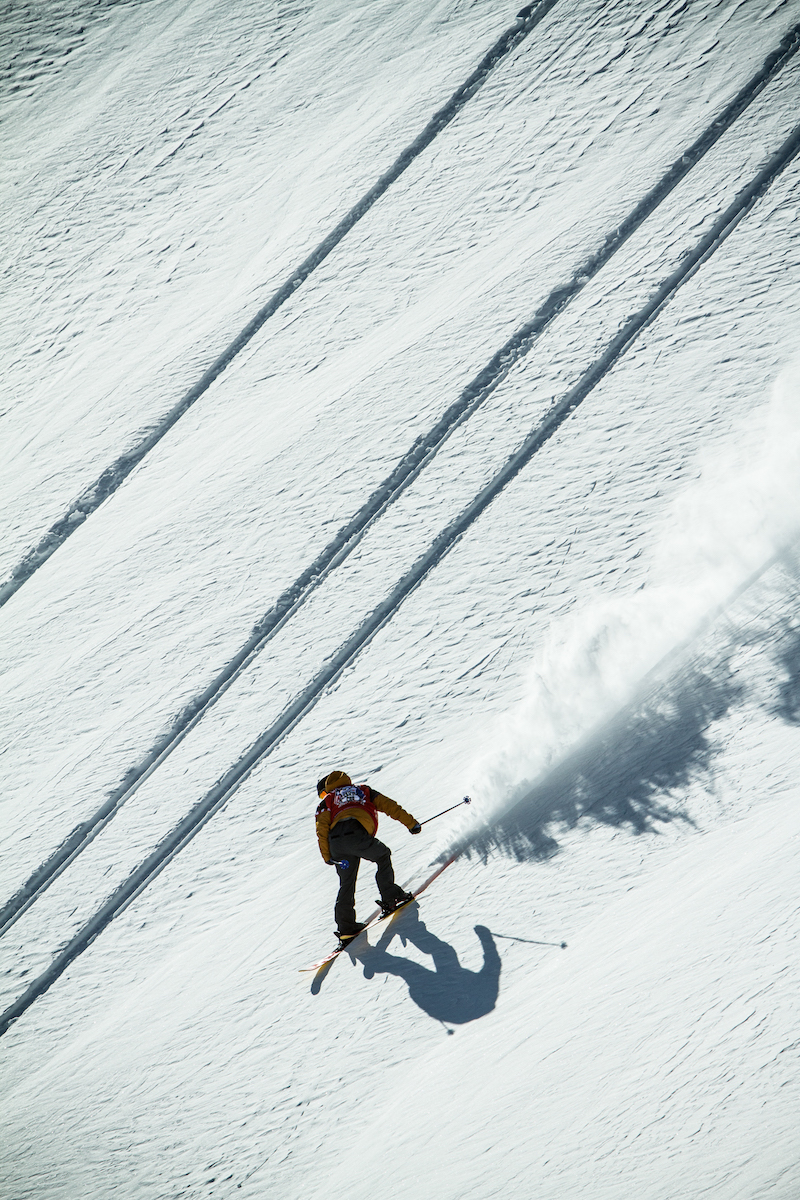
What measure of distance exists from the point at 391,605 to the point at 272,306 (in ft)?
13.4

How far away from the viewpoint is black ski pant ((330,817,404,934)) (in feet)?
16.1

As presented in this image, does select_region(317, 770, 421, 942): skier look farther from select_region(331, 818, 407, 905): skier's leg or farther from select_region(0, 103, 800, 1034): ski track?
select_region(0, 103, 800, 1034): ski track

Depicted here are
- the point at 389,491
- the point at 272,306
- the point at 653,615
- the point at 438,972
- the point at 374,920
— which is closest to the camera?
the point at 438,972

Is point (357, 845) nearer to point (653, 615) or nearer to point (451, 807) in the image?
point (451, 807)

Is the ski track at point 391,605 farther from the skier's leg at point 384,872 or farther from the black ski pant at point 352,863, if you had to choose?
the skier's leg at point 384,872

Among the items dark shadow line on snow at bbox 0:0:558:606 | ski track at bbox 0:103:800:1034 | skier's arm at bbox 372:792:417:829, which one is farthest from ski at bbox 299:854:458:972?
dark shadow line on snow at bbox 0:0:558:606

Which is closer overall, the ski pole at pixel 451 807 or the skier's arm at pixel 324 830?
the skier's arm at pixel 324 830

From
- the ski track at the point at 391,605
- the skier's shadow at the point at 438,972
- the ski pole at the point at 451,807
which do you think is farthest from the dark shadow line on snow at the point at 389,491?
the skier's shadow at the point at 438,972

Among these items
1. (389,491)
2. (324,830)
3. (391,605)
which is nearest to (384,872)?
(324,830)

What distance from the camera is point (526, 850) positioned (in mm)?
5125

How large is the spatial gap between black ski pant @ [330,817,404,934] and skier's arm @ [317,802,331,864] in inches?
1.2

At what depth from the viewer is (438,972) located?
16.0 feet

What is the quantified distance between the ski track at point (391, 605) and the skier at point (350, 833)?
1.35 m

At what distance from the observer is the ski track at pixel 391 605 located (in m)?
5.80
